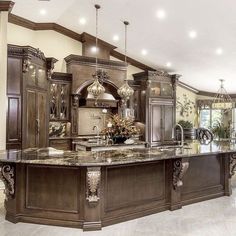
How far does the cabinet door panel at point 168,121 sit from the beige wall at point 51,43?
11.2 feet

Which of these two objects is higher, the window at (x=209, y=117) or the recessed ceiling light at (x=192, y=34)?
the recessed ceiling light at (x=192, y=34)

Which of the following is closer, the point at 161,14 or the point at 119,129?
the point at 161,14

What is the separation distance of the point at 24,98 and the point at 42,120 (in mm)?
860

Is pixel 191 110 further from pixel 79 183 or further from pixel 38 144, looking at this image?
pixel 79 183

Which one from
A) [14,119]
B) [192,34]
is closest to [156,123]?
[192,34]

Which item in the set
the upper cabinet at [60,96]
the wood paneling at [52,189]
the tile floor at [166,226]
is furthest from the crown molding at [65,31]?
the tile floor at [166,226]

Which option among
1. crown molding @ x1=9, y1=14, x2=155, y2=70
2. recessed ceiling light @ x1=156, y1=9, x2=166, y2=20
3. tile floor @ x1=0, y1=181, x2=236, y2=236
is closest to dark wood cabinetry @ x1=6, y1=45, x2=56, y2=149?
crown molding @ x1=9, y1=14, x2=155, y2=70

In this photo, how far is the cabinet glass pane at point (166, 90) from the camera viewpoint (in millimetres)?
9250

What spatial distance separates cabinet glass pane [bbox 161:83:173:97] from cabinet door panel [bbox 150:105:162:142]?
1.70 ft

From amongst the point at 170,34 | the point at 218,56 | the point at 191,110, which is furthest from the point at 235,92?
the point at 170,34

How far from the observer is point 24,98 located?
5.97m

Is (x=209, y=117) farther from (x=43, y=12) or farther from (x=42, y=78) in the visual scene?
(x=43, y=12)

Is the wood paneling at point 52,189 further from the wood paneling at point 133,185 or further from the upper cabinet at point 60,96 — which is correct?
the upper cabinet at point 60,96

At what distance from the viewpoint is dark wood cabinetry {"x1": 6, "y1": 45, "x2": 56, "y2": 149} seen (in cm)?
582
